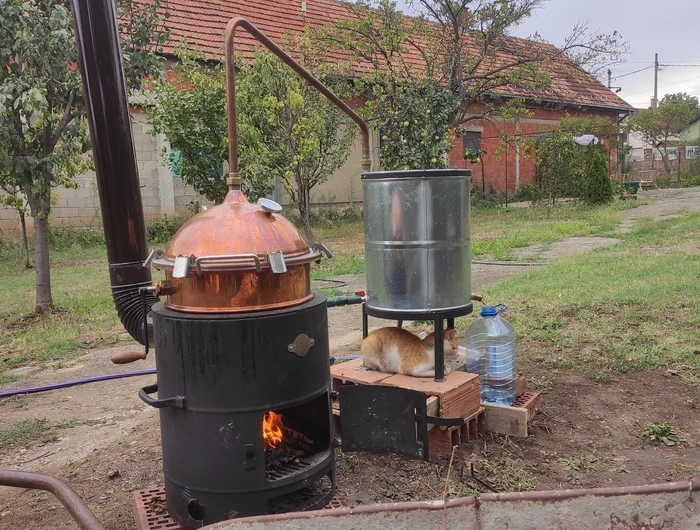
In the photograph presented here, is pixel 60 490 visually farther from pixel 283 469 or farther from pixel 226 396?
pixel 283 469

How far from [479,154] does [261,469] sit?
1434 cm

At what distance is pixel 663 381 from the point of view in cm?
404

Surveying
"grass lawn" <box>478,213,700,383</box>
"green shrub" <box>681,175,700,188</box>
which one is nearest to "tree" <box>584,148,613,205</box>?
"grass lawn" <box>478,213,700,383</box>

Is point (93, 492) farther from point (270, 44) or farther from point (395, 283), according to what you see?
point (270, 44)

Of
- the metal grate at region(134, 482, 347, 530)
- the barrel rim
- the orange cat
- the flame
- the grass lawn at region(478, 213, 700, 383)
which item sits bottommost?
the metal grate at region(134, 482, 347, 530)

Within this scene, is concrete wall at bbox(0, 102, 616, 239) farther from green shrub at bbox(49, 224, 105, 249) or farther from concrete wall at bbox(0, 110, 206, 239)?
green shrub at bbox(49, 224, 105, 249)

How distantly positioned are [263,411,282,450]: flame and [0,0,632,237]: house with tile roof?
Answer: 8.64m

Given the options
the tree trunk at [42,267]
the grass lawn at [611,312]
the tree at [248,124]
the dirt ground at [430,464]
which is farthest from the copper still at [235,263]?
the tree at [248,124]

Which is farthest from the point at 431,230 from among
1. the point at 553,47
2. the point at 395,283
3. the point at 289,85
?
the point at 553,47

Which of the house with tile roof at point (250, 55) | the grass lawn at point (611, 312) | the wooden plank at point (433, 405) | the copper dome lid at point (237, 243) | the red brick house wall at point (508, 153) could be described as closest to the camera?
the copper dome lid at point (237, 243)

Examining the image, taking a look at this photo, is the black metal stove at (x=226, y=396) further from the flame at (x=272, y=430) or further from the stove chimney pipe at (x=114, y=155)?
the stove chimney pipe at (x=114, y=155)

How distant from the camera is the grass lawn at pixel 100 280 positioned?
5.81m

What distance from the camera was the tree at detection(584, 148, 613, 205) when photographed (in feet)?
55.9

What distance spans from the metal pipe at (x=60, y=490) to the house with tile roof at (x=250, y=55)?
9.31 meters
